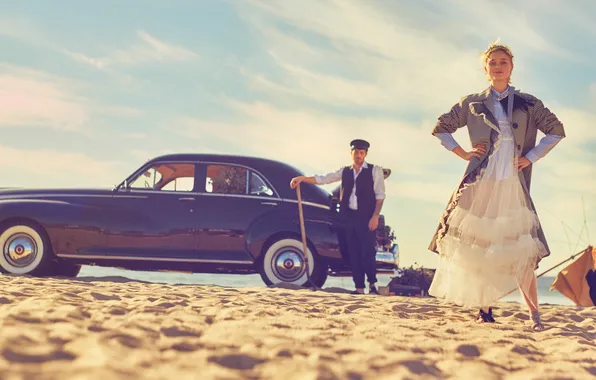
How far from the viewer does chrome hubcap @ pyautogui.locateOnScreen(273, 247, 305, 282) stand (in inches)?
342

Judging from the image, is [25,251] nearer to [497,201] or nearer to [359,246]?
[359,246]

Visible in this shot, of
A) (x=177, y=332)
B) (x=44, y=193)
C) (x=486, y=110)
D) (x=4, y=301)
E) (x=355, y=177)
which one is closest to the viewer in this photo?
(x=177, y=332)

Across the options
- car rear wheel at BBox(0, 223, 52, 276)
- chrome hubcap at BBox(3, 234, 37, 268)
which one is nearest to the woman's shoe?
car rear wheel at BBox(0, 223, 52, 276)

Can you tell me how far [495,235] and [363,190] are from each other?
344cm

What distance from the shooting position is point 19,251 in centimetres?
892

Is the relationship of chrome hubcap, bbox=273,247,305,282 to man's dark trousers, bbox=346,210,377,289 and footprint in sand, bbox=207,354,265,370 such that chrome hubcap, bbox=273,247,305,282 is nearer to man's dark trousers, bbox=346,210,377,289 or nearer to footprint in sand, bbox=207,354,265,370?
man's dark trousers, bbox=346,210,377,289

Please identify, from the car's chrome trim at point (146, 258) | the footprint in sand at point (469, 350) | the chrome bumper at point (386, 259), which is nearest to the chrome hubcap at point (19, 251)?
the car's chrome trim at point (146, 258)

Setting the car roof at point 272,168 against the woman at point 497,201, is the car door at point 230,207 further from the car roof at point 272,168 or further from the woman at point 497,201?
the woman at point 497,201

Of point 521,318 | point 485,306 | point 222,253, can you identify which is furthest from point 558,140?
point 222,253

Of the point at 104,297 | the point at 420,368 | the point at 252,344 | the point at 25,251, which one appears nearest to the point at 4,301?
the point at 104,297

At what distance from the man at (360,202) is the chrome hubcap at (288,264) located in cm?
75

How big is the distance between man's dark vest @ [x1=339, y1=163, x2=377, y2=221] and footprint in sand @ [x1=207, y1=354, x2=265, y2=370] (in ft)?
17.2

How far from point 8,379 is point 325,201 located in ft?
20.9

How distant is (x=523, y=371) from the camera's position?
338 centimetres
